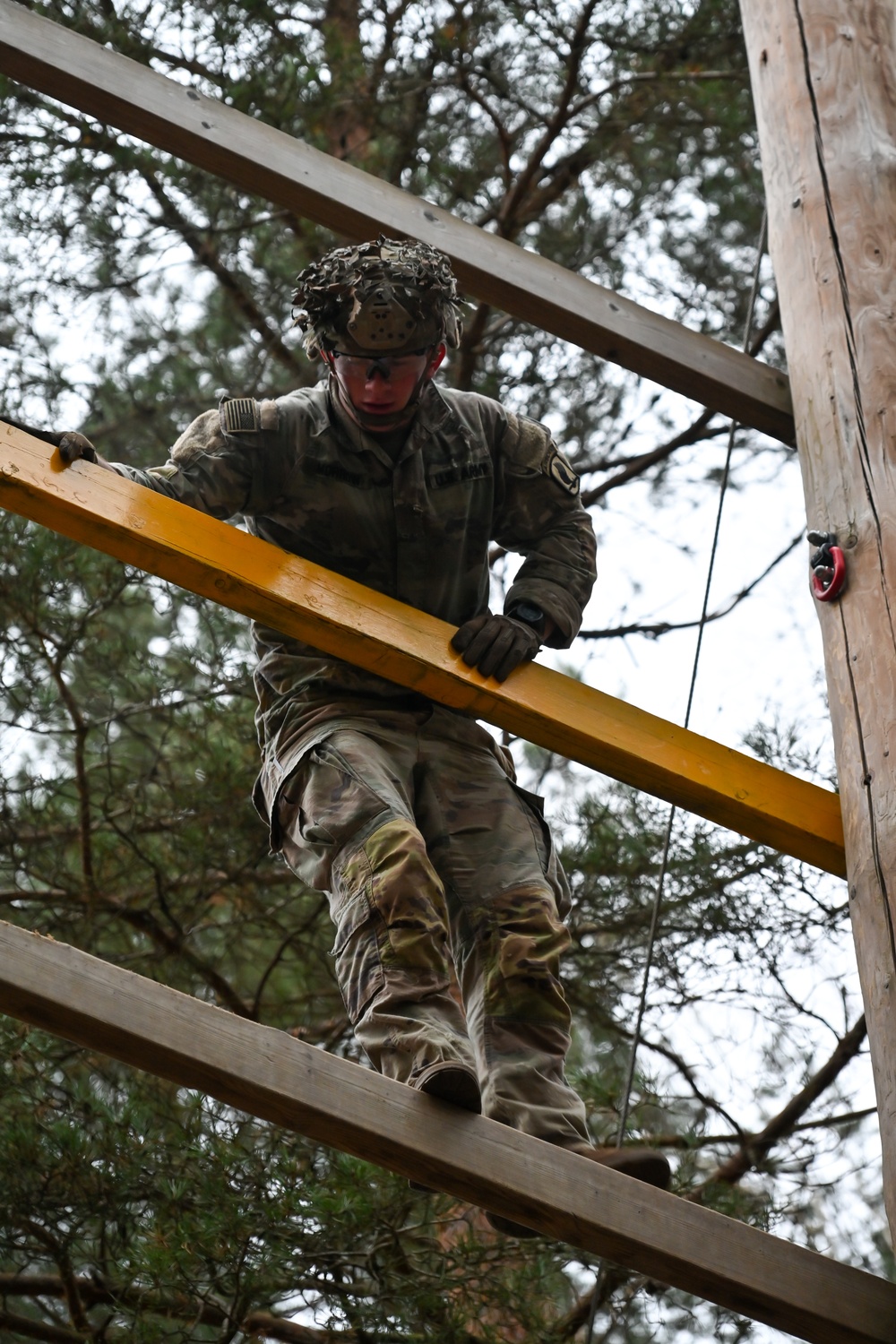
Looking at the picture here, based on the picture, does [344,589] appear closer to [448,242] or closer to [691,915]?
[448,242]

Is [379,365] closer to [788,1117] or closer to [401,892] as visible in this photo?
[401,892]

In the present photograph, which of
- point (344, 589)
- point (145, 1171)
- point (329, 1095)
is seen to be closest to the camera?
point (329, 1095)

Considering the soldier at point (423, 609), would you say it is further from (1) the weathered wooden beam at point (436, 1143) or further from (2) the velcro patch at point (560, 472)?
(1) the weathered wooden beam at point (436, 1143)

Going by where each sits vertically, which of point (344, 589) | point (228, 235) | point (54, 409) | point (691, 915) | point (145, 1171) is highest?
point (228, 235)

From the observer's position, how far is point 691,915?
5.71 meters

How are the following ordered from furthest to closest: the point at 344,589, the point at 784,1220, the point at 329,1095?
the point at 784,1220 → the point at 344,589 → the point at 329,1095

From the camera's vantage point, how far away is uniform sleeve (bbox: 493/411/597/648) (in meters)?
3.70

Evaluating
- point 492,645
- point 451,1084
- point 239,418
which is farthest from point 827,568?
point 451,1084

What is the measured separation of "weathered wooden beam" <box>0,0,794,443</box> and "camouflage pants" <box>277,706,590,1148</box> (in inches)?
41.8

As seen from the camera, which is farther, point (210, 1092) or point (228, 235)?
point (228, 235)

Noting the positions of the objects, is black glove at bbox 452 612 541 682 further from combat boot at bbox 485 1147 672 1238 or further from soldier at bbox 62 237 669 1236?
combat boot at bbox 485 1147 672 1238

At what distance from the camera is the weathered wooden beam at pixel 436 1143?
2684 mm

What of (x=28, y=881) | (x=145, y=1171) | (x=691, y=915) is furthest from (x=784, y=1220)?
(x=28, y=881)

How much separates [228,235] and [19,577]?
152 centimetres
